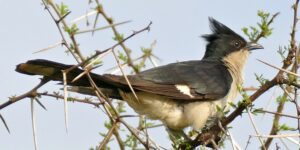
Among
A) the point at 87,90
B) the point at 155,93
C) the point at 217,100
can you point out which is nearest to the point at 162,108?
the point at 155,93

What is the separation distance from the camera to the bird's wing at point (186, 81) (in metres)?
4.93

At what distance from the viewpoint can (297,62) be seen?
2.89 m

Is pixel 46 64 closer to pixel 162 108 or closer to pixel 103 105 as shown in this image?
pixel 103 105

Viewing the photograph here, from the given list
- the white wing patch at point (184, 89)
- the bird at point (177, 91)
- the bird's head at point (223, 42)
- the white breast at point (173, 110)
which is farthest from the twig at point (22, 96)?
the bird's head at point (223, 42)

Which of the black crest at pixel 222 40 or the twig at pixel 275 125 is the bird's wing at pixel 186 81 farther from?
the twig at pixel 275 125

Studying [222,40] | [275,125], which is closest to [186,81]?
[222,40]

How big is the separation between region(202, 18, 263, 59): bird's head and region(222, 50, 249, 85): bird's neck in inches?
1.7

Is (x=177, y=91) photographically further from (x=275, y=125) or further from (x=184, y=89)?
(x=275, y=125)

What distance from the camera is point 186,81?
5.39m

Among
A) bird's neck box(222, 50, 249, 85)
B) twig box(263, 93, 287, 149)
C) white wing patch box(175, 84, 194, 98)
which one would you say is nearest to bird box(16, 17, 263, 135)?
white wing patch box(175, 84, 194, 98)

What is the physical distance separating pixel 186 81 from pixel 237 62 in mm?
1446

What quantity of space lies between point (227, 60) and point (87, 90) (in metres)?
2.71

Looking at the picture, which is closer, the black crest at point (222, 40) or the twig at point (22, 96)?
the twig at point (22, 96)

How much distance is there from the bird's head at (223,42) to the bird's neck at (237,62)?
0.04 metres
